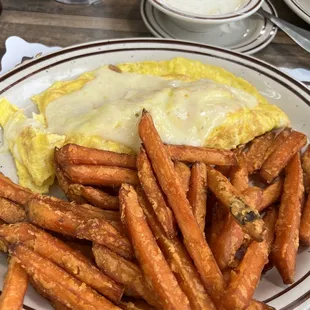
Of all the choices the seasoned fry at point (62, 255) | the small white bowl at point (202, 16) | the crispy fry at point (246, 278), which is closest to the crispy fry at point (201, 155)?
the crispy fry at point (246, 278)

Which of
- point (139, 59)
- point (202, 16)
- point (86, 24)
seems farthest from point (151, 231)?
point (86, 24)

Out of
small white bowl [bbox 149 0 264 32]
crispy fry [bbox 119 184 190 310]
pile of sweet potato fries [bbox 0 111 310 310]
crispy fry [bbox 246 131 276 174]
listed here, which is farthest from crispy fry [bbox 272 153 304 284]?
small white bowl [bbox 149 0 264 32]

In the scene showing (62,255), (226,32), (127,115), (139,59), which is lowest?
(62,255)

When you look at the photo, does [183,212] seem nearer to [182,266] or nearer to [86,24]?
[182,266]

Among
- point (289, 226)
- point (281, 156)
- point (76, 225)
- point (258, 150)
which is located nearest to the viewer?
point (76, 225)

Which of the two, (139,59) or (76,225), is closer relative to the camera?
(76,225)

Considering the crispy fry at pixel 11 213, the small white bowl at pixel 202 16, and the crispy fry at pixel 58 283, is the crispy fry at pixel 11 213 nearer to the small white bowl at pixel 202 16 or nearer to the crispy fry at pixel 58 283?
the crispy fry at pixel 58 283

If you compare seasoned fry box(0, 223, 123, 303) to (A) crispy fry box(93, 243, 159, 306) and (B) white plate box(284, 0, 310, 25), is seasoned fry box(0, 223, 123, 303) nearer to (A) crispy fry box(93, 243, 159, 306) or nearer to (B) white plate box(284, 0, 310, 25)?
(A) crispy fry box(93, 243, 159, 306)
